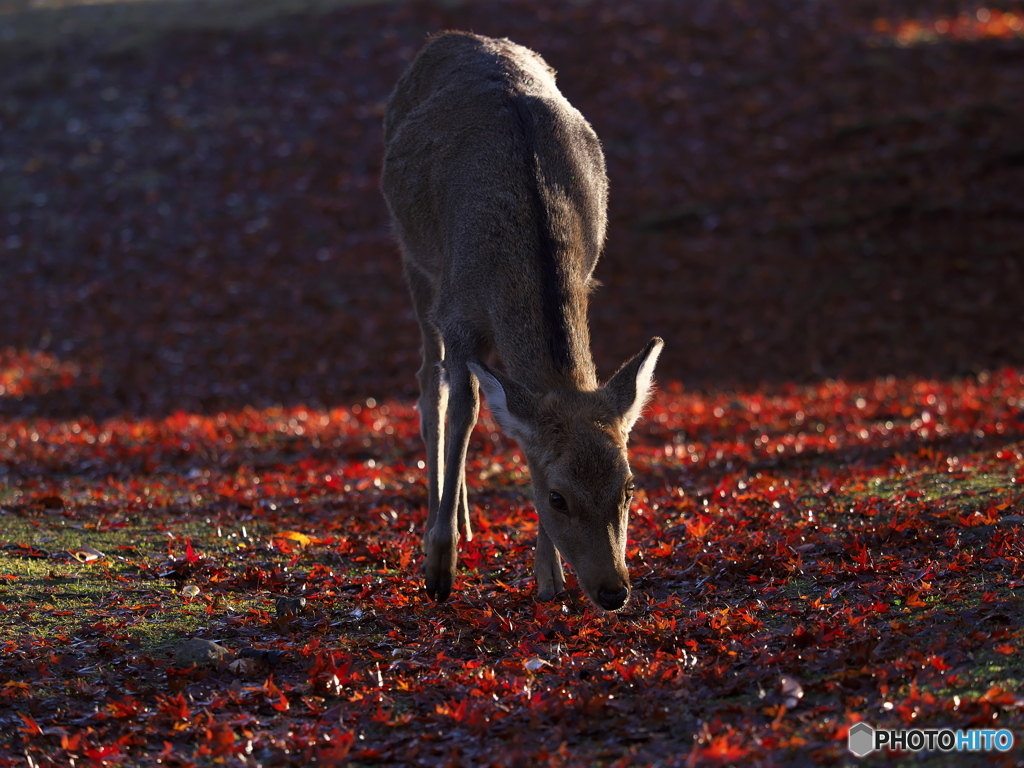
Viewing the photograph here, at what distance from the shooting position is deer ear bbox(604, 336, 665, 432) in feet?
19.7

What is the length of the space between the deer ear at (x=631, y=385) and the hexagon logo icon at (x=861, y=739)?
2.22 m

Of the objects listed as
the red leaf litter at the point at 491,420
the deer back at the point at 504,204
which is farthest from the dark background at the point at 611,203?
the deer back at the point at 504,204

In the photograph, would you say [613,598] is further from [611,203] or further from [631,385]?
[611,203]

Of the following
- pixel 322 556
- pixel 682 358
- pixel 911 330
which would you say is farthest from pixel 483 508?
pixel 911 330

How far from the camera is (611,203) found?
843 inches

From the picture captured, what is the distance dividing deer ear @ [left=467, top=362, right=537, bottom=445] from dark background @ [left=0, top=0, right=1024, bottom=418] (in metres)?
10.4

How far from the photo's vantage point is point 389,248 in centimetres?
2111

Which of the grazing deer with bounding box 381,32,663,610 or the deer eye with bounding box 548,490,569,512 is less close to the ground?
the grazing deer with bounding box 381,32,663,610

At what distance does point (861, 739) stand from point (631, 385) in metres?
2.44

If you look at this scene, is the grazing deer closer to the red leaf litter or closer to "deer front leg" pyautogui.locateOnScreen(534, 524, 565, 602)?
"deer front leg" pyautogui.locateOnScreen(534, 524, 565, 602)

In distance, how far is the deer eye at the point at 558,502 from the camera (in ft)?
18.9

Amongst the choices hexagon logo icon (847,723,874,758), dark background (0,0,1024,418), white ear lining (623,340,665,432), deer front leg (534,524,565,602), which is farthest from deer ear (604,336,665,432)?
dark background (0,0,1024,418)

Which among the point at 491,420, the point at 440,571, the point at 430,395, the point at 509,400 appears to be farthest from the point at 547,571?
the point at 491,420

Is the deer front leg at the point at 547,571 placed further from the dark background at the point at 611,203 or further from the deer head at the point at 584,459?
the dark background at the point at 611,203
